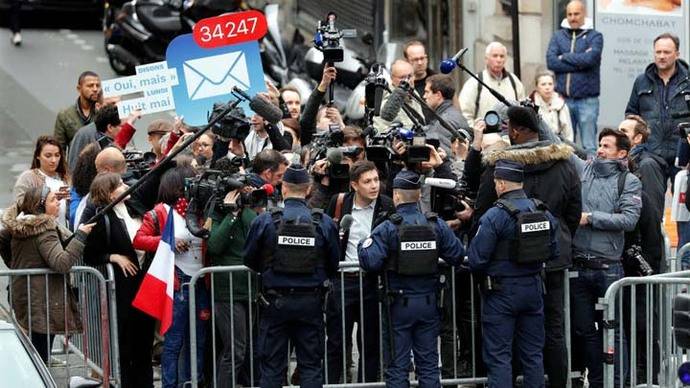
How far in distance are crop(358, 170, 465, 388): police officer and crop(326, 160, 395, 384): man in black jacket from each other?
46 centimetres

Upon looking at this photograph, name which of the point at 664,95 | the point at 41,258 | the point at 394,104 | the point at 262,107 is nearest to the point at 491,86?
the point at 664,95

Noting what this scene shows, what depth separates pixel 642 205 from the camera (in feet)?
39.6

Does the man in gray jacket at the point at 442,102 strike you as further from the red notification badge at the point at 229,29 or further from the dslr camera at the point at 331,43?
→ the red notification badge at the point at 229,29

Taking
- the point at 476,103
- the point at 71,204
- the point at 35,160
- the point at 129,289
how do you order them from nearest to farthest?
the point at 129,289 → the point at 71,204 → the point at 35,160 → the point at 476,103

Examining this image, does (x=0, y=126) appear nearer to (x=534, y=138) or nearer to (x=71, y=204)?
(x=71, y=204)

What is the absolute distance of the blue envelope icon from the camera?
13586 millimetres

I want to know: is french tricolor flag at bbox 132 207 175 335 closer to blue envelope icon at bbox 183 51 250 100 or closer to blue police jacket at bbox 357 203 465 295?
blue police jacket at bbox 357 203 465 295

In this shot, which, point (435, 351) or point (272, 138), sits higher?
point (272, 138)

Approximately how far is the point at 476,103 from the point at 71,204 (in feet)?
15.5

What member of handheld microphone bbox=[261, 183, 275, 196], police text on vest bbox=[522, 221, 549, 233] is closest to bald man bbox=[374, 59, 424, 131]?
handheld microphone bbox=[261, 183, 275, 196]

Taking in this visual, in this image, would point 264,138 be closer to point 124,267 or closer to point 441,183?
point 124,267

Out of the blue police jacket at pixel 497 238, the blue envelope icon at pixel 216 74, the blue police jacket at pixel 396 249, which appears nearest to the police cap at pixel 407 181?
the blue police jacket at pixel 396 249

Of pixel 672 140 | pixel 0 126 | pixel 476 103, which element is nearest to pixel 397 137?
pixel 476 103

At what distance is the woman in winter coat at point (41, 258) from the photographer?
11.4 meters
